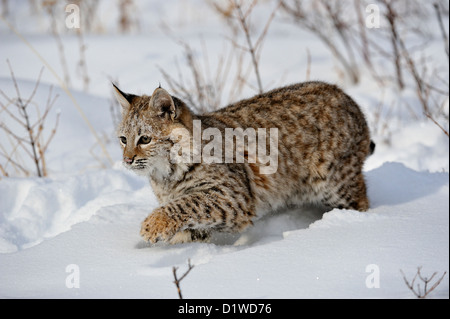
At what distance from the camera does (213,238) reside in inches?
146

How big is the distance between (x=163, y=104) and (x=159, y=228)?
78 centimetres

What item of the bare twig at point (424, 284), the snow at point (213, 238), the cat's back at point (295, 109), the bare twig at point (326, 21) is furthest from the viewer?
the bare twig at point (326, 21)

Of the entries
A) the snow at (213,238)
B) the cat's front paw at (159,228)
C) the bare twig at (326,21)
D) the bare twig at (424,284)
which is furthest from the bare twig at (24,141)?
the bare twig at (326,21)

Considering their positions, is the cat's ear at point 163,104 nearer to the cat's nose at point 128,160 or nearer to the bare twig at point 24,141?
the cat's nose at point 128,160

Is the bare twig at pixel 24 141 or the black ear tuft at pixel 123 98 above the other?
the black ear tuft at pixel 123 98

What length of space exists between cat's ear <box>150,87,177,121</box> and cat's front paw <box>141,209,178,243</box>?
0.63 m

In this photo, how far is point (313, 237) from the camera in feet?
10.7

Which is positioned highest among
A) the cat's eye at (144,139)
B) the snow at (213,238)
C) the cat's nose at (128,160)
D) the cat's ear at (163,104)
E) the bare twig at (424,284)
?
the cat's ear at (163,104)

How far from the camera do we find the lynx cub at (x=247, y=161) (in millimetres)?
3402

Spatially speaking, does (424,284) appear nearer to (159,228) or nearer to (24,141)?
(159,228)

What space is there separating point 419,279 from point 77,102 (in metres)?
5.32

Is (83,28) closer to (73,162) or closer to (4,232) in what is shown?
(73,162)

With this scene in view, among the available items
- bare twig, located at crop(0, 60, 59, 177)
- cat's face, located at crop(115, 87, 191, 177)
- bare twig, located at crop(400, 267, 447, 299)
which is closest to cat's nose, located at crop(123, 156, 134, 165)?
cat's face, located at crop(115, 87, 191, 177)

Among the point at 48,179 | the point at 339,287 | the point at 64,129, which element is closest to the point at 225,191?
the point at 339,287
